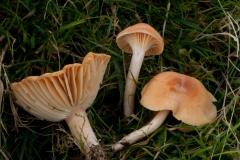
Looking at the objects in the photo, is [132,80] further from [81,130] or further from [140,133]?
[81,130]

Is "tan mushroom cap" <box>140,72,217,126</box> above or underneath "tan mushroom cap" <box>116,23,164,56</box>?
underneath

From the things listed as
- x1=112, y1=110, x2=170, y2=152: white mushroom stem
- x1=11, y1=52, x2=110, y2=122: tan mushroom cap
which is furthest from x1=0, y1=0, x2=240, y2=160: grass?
x1=11, y1=52, x2=110, y2=122: tan mushroom cap

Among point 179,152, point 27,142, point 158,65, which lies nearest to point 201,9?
point 158,65

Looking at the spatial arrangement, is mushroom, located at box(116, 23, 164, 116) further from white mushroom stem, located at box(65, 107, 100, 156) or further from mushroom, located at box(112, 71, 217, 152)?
white mushroom stem, located at box(65, 107, 100, 156)

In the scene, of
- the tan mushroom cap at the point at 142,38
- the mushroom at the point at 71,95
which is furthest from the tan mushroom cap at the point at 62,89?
the tan mushroom cap at the point at 142,38

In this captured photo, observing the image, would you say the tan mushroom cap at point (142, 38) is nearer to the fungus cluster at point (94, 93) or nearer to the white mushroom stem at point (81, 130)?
the fungus cluster at point (94, 93)

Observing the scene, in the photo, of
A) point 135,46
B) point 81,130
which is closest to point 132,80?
point 135,46
